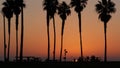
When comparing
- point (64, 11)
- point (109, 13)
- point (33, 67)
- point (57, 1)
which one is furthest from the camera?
point (64, 11)

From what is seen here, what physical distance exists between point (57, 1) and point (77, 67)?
3749 cm

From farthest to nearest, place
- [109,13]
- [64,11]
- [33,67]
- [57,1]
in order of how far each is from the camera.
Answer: [64,11] < [57,1] < [109,13] < [33,67]

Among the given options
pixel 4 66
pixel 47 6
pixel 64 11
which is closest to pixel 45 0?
pixel 47 6

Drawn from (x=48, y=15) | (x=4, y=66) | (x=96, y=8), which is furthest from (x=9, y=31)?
(x=4, y=66)

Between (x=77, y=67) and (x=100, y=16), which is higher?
(x=100, y=16)

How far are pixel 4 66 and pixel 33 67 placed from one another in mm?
4142

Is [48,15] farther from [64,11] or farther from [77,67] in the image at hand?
[77,67]

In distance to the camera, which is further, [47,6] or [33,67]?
[47,6]

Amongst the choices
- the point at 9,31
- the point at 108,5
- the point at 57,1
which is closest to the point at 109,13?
the point at 108,5

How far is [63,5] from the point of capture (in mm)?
102438

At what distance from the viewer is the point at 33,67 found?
5969cm

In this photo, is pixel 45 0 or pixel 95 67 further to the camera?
pixel 45 0

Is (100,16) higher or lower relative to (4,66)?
higher

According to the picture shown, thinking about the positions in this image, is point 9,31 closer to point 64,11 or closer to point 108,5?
point 64,11
